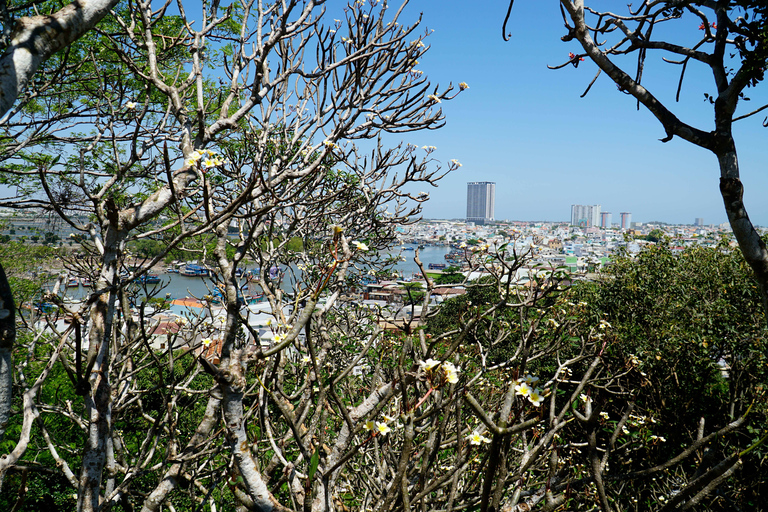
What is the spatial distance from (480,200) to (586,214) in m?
93.0

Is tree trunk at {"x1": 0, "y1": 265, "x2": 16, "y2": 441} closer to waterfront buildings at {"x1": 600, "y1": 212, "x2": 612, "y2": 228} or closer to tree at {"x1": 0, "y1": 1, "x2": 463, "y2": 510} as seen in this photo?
tree at {"x1": 0, "y1": 1, "x2": 463, "y2": 510}

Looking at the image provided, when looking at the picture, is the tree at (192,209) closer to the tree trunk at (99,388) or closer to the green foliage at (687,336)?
the tree trunk at (99,388)

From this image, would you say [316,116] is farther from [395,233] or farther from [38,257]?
[38,257]

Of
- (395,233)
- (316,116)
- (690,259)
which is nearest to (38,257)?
(395,233)

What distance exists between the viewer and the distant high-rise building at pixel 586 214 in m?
168

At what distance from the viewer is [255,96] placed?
284 cm

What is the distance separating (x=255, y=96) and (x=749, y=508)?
27.1 feet

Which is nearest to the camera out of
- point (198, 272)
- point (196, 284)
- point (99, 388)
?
point (99, 388)

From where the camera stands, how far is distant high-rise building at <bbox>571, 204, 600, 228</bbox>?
16750 centimetres

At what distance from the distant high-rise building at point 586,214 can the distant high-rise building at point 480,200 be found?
7863cm

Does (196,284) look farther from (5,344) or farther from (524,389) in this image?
(524,389)

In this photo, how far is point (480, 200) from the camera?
102 meters

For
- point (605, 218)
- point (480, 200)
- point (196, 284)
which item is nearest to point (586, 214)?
point (605, 218)

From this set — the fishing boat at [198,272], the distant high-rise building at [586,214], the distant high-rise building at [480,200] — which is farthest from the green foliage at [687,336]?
the distant high-rise building at [586,214]
